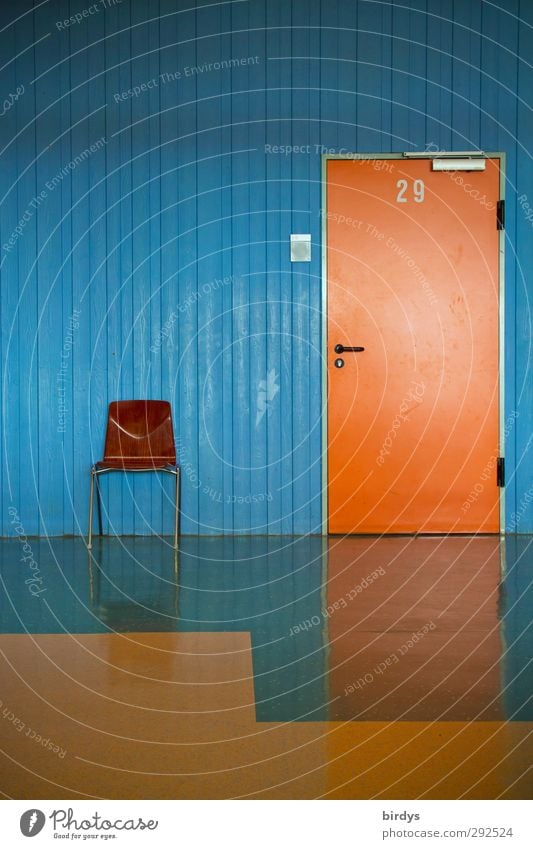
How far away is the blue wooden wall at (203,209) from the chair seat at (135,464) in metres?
0.24

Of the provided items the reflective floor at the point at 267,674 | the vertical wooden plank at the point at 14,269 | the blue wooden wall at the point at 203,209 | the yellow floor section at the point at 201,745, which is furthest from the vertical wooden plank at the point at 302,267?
the yellow floor section at the point at 201,745

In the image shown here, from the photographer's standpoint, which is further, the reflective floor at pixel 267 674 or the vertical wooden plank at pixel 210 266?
the vertical wooden plank at pixel 210 266

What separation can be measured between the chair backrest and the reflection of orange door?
0.96m

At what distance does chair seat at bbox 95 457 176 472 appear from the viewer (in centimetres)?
568

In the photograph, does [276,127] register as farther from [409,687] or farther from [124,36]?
[409,687]

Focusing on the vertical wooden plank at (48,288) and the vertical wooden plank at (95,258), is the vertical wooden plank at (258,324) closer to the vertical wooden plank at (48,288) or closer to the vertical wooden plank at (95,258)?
the vertical wooden plank at (95,258)

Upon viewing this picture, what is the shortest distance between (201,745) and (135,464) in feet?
10.3

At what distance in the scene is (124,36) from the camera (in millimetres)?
5973

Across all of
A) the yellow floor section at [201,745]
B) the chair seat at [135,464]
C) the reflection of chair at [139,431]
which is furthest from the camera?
the reflection of chair at [139,431]

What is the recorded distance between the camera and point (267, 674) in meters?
3.39

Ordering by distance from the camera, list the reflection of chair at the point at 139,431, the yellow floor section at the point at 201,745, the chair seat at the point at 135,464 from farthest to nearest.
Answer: the reflection of chair at the point at 139,431 < the chair seat at the point at 135,464 < the yellow floor section at the point at 201,745

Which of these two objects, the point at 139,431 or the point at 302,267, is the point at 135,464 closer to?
the point at 139,431

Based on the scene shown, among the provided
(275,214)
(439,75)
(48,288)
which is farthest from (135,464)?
(439,75)

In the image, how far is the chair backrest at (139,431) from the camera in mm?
5961
